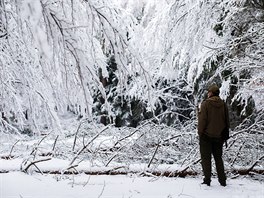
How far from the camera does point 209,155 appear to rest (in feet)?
22.7

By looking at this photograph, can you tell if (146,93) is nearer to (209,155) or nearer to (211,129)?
(211,129)

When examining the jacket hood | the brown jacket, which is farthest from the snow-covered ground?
the jacket hood

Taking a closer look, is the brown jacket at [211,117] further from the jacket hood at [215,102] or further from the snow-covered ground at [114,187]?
the snow-covered ground at [114,187]

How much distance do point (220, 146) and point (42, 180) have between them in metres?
3.03

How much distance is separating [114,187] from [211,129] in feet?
6.09

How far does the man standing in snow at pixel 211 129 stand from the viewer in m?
6.80

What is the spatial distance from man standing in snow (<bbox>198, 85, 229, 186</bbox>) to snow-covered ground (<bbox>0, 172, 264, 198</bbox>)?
27cm

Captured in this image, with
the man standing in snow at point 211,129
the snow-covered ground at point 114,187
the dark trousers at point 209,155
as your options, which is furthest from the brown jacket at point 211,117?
the snow-covered ground at point 114,187

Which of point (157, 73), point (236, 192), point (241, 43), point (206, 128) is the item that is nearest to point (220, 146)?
point (206, 128)

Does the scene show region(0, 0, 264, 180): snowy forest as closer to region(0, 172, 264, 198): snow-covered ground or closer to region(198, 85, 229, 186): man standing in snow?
region(0, 172, 264, 198): snow-covered ground

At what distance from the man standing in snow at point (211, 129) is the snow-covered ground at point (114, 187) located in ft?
0.88

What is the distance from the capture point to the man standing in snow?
680 cm

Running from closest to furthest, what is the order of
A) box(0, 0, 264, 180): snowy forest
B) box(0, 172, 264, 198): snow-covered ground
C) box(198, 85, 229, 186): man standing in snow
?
box(0, 0, 264, 180): snowy forest < box(0, 172, 264, 198): snow-covered ground < box(198, 85, 229, 186): man standing in snow

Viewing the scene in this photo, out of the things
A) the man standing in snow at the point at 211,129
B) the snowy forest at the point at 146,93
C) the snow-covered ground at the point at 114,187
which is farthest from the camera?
the man standing in snow at the point at 211,129
